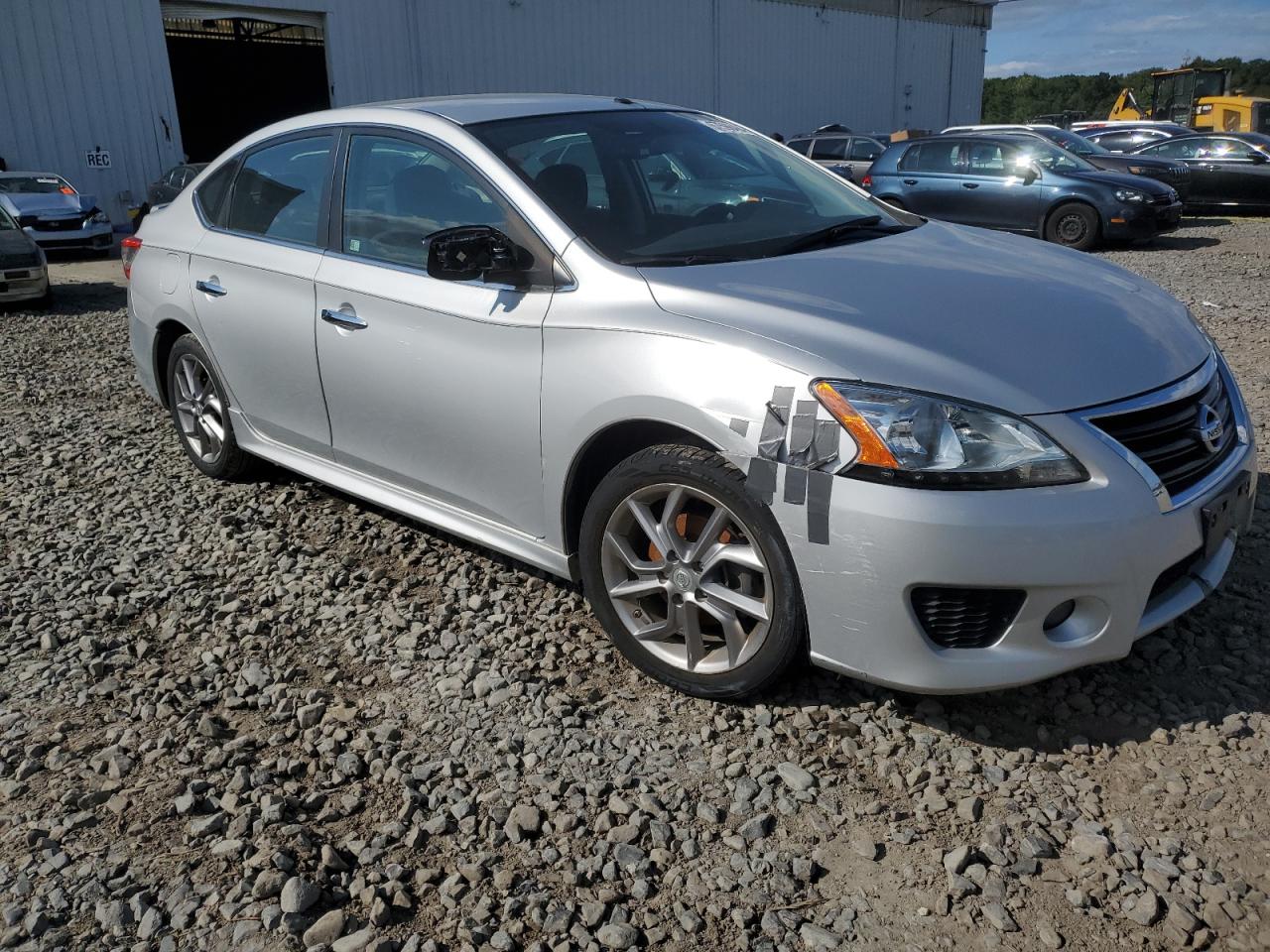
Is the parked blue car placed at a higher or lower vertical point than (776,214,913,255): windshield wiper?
lower

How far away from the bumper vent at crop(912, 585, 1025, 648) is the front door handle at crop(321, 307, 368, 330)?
6.98ft

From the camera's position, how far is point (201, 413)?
16.3 ft

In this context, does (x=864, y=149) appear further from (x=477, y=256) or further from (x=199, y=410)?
(x=477, y=256)

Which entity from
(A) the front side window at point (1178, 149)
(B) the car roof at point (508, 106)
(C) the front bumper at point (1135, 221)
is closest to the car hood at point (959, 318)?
(B) the car roof at point (508, 106)

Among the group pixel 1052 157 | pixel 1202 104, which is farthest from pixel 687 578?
pixel 1202 104

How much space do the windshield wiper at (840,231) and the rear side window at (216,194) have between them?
2584 mm

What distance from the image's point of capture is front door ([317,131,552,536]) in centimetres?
324

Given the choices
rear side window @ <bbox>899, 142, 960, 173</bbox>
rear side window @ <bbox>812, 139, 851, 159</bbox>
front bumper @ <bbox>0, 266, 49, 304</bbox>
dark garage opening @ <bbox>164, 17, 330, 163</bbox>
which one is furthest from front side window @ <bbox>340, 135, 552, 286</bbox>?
dark garage opening @ <bbox>164, 17, 330, 163</bbox>

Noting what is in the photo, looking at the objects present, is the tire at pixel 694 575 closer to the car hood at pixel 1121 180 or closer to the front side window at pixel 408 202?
the front side window at pixel 408 202

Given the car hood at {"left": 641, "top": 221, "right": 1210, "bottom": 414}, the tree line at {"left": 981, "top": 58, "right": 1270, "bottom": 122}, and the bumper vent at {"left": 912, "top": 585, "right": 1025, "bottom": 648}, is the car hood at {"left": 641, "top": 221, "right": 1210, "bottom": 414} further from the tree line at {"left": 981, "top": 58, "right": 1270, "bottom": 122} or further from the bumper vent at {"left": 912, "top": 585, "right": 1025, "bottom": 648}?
the tree line at {"left": 981, "top": 58, "right": 1270, "bottom": 122}

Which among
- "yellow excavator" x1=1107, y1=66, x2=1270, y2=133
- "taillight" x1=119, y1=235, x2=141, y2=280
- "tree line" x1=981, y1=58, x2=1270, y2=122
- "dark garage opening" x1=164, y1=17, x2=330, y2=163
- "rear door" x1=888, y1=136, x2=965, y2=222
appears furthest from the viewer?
"tree line" x1=981, y1=58, x2=1270, y2=122

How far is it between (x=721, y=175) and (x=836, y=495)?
169 cm

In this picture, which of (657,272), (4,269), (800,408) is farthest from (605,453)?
(4,269)

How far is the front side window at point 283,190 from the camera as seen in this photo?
4.07 metres
